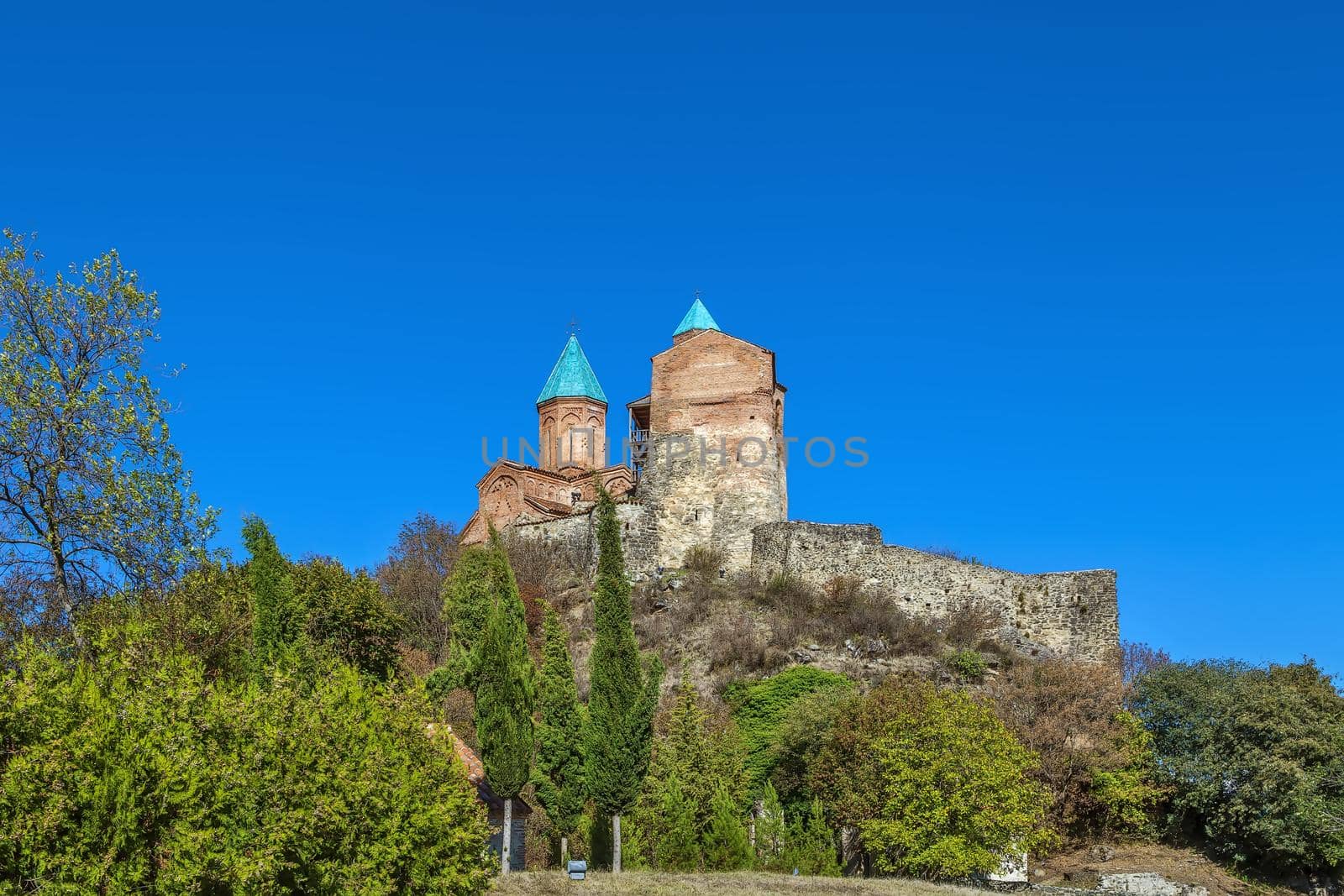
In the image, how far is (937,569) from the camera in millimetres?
41344

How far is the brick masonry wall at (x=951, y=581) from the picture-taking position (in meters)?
39.0

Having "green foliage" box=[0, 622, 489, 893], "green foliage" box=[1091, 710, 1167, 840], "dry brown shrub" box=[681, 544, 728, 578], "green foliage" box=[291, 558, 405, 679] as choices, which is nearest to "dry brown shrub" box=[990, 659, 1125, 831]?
"green foliage" box=[1091, 710, 1167, 840]

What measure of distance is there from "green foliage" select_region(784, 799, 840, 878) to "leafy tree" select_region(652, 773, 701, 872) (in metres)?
1.95

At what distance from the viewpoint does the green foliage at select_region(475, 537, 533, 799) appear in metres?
24.8

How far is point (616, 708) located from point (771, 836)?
5291mm

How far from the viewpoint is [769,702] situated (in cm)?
3484

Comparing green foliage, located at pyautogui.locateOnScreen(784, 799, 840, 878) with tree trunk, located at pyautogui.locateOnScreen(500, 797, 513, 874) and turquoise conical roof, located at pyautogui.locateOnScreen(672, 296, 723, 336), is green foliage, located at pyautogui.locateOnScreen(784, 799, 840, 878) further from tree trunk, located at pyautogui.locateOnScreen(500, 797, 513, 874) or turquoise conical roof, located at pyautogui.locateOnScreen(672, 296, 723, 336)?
turquoise conical roof, located at pyautogui.locateOnScreen(672, 296, 723, 336)

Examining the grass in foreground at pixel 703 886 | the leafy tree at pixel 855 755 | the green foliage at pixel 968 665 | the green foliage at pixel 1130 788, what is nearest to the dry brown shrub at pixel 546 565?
the green foliage at pixel 968 665

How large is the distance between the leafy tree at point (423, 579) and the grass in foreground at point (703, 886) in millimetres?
17496

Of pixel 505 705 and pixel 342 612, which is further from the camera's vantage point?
pixel 342 612

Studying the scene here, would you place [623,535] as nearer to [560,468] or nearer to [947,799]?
[560,468]

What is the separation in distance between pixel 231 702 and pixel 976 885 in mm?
17666

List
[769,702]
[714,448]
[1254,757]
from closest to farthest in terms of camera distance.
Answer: [1254,757] < [769,702] < [714,448]

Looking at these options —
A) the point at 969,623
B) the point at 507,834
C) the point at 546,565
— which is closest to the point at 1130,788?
the point at 969,623
